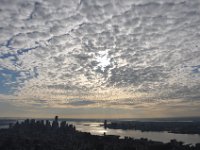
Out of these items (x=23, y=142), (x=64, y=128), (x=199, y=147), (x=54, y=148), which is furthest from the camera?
(x=64, y=128)

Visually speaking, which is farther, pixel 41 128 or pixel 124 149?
pixel 41 128

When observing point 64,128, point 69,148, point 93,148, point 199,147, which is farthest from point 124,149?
point 64,128

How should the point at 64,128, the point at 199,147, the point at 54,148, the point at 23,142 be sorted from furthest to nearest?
the point at 64,128, the point at 23,142, the point at 199,147, the point at 54,148

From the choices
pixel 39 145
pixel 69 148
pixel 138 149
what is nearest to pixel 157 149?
pixel 138 149

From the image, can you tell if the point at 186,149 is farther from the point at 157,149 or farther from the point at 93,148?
the point at 93,148

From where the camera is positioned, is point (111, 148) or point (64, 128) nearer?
point (111, 148)

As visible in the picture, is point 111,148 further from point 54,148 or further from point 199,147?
point 199,147

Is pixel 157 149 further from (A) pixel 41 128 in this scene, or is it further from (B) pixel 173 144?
(A) pixel 41 128
